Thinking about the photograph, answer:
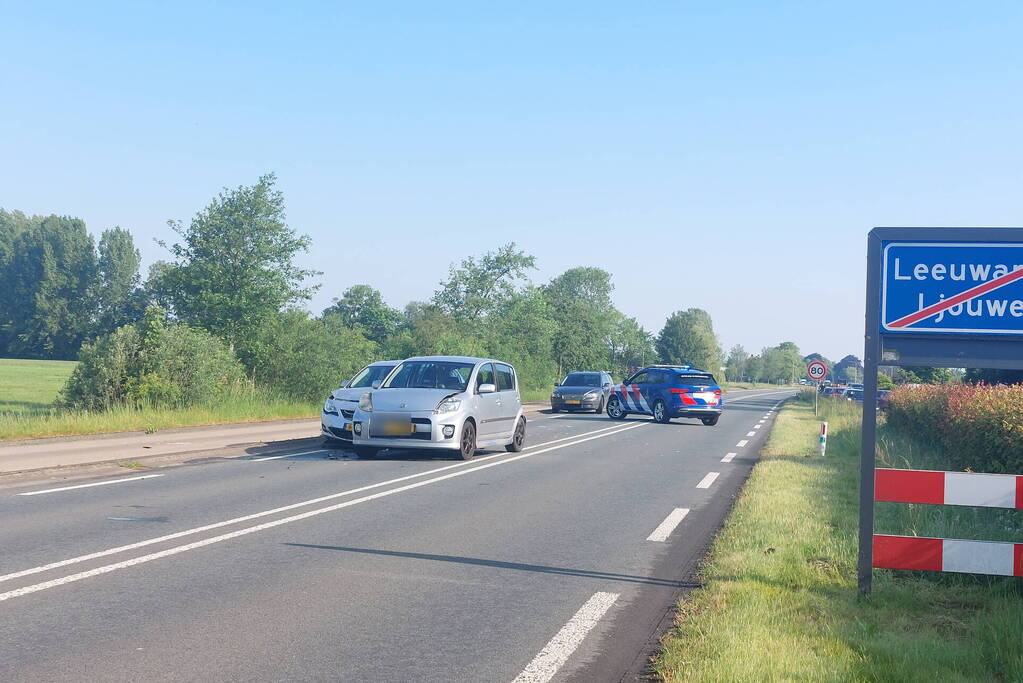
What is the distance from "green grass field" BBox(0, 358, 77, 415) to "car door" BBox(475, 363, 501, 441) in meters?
17.7

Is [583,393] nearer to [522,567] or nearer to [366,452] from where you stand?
[366,452]

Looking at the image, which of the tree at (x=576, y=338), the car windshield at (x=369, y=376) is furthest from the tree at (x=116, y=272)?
the car windshield at (x=369, y=376)

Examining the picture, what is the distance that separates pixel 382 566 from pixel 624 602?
1943mm

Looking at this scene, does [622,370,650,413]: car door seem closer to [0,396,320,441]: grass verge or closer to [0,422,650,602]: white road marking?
[0,396,320,441]: grass verge

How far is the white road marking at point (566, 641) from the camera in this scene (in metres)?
4.46

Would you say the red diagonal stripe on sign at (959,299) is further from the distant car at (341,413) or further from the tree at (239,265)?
the tree at (239,265)

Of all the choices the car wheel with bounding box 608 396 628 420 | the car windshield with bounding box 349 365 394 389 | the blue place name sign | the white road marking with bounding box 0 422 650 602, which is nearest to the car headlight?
the white road marking with bounding box 0 422 650 602

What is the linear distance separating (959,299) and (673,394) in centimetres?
2226

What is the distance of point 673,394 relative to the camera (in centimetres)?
2812

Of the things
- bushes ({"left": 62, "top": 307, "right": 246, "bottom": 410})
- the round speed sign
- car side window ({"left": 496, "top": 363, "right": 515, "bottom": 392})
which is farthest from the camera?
the round speed sign

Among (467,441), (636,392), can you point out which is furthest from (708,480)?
(636,392)

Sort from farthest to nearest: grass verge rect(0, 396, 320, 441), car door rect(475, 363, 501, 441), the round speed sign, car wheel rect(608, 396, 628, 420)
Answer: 1. the round speed sign
2. car wheel rect(608, 396, 628, 420)
3. grass verge rect(0, 396, 320, 441)
4. car door rect(475, 363, 501, 441)

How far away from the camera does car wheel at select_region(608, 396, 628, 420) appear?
99.6ft

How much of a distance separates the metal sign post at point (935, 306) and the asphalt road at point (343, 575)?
1.93 m
